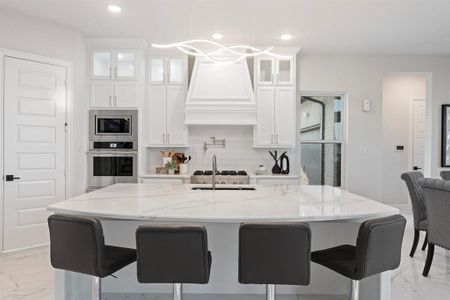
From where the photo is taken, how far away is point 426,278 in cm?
328

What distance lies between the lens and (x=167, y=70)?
204 inches

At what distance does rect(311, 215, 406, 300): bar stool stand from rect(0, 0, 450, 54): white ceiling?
2625 millimetres

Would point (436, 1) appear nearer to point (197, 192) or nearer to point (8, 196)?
point (197, 192)

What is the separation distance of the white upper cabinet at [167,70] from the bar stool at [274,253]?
377 centimetres

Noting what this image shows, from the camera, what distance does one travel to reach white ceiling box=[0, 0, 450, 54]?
12.3ft

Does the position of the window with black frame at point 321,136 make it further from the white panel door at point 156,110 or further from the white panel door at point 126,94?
the white panel door at point 126,94

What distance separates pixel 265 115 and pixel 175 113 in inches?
53.0

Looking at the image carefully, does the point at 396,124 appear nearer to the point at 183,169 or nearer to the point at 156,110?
the point at 183,169

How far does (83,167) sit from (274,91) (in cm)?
297

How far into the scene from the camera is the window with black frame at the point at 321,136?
5.77m

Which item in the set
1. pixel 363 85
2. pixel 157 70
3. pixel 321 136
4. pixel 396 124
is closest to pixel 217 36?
pixel 157 70

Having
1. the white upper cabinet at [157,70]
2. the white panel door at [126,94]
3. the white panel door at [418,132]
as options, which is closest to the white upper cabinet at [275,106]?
the white upper cabinet at [157,70]

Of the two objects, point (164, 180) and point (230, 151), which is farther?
point (230, 151)

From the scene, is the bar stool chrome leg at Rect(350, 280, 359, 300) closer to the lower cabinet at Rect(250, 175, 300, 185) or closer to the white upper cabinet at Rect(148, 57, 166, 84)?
the lower cabinet at Rect(250, 175, 300, 185)
